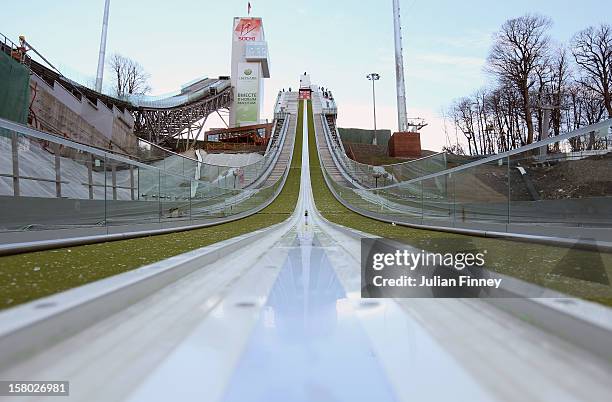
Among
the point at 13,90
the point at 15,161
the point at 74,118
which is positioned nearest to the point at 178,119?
the point at 74,118

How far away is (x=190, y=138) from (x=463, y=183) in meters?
44.3

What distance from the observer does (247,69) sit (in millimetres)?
55750

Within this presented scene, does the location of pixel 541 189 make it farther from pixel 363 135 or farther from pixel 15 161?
pixel 363 135

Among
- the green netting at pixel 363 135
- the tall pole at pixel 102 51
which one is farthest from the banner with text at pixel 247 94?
the tall pole at pixel 102 51

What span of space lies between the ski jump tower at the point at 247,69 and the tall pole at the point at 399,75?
78.6ft

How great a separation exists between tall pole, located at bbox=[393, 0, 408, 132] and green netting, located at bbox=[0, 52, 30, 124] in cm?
2636

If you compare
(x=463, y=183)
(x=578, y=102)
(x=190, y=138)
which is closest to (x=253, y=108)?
(x=190, y=138)

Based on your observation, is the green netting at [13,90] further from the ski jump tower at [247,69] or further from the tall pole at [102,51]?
the ski jump tower at [247,69]

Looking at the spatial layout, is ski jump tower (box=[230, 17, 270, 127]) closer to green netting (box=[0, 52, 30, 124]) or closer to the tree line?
the tree line

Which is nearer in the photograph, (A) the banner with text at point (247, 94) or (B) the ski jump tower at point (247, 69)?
(A) the banner with text at point (247, 94)

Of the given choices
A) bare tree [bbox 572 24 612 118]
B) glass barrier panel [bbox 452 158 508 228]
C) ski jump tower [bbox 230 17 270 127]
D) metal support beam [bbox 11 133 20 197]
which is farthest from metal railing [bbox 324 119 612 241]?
ski jump tower [bbox 230 17 270 127]

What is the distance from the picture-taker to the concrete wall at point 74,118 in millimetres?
15170

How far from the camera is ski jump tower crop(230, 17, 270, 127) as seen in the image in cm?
5272

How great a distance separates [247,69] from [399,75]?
29103 mm
